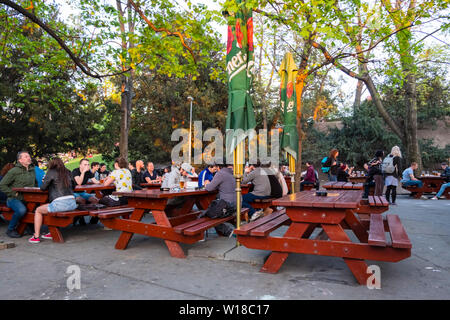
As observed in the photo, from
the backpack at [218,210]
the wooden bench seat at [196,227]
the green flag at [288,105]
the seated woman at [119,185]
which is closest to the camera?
the wooden bench seat at [196,227]

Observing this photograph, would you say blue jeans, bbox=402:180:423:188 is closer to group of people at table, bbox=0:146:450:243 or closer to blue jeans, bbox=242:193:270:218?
group of people at table, bbox=0:146:450:243

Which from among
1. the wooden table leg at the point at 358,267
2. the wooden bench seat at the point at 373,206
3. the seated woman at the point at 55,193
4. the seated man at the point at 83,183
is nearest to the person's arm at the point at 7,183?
the seated woman at the point at 55,193

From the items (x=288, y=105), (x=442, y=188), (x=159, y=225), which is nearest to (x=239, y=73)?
(x=159, y=225)

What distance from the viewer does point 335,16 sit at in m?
10.7

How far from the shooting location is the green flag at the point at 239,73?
4609 millimetres

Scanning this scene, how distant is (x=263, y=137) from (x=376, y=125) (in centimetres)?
905

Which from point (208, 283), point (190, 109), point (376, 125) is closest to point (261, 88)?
point (190, 109)

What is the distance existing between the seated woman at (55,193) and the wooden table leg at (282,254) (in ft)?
11.8

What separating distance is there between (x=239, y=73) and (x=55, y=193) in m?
3.68

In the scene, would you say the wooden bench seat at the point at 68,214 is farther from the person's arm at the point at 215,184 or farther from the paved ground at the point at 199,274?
the person's arm at the point at 215,184

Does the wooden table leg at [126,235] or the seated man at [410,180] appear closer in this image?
the wooden table leg at [126,235]

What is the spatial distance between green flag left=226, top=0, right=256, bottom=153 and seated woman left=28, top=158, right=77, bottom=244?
298 cm

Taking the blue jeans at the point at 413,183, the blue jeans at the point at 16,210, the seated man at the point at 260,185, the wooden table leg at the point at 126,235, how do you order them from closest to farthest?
1. the wooden table leg at the point at 126,235
2. the blue jeans at the point at 16,210
3. the seated man at the point at 260,185
4. the blue jeans at the point at 413,183
